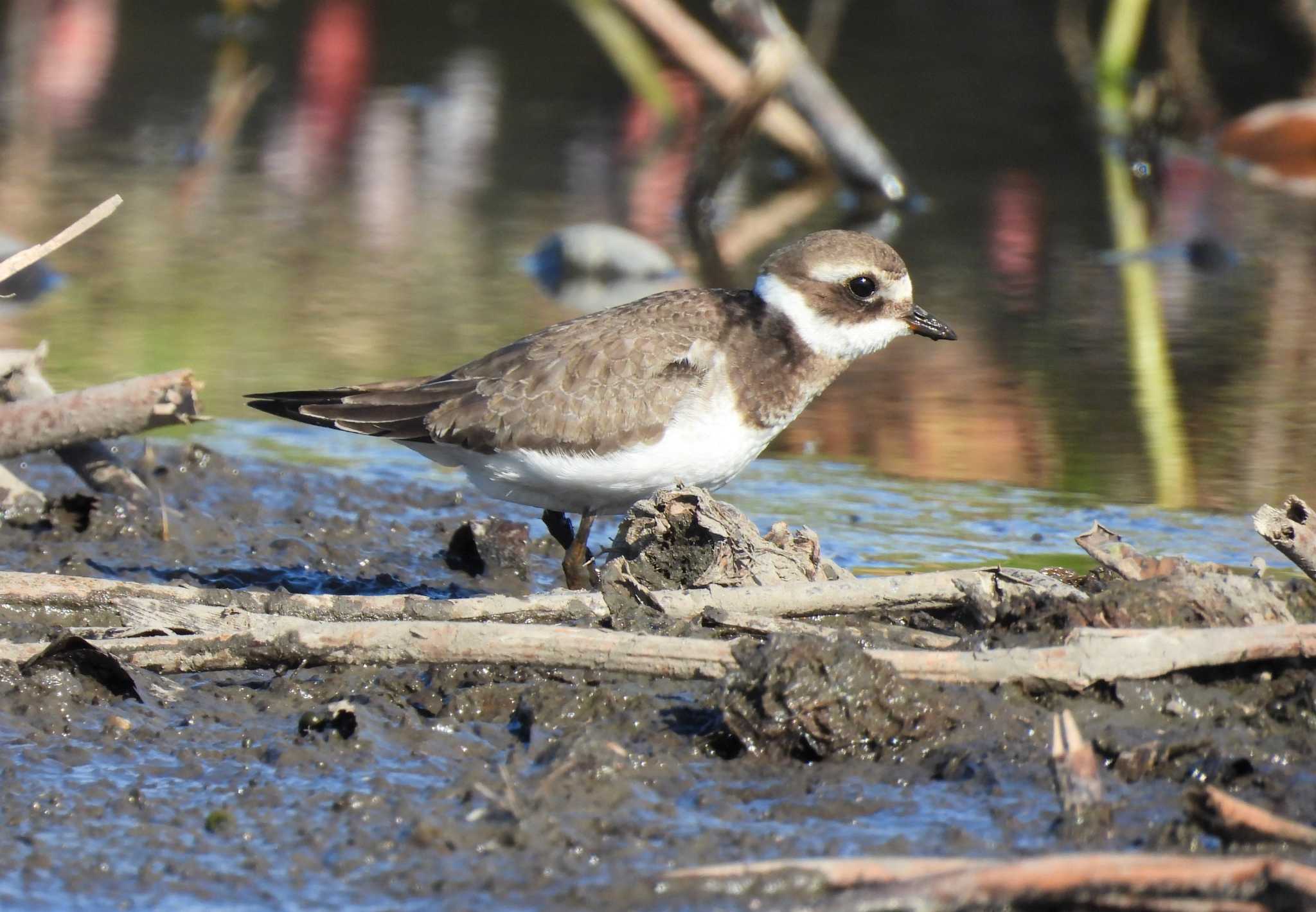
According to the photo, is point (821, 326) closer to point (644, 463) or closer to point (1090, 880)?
point (644, 463)

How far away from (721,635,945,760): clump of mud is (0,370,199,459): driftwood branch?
218 cm

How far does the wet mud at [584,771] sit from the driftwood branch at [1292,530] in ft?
0.61

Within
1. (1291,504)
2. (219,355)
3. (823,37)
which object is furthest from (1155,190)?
(1291,504)

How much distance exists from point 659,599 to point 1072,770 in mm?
1263

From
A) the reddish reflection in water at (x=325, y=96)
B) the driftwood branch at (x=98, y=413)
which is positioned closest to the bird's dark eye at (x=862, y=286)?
the driftwood branch at (x=98, y=413)

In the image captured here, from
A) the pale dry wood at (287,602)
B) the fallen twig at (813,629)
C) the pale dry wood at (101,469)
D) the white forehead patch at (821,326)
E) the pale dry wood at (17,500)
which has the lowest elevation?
the pale dry wood at (17,500)

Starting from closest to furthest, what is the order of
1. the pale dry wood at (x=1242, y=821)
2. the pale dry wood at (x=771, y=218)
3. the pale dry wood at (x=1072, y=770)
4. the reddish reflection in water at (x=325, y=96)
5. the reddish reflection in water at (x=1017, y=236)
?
the pale dry wood at (x=1242, y=821)
the pale dry wood at (x=1072, y=770)
the reddish reflection in water at (x=1017, y=236)
the pale dry wood at (x=771, y=218)
the reddish reflection in water at (x=325, y=96)

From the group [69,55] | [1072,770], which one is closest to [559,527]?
[1072,770]

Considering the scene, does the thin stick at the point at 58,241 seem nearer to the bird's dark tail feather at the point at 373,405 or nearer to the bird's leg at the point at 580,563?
the bird's dark tail feather at the point at 373,405

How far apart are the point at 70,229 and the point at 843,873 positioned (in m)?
2.84

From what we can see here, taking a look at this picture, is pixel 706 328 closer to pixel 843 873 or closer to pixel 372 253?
pixel 843 873

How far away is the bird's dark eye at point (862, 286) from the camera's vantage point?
5789 millimetres

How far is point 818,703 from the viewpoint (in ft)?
13.0

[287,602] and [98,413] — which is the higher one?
[98,413]
